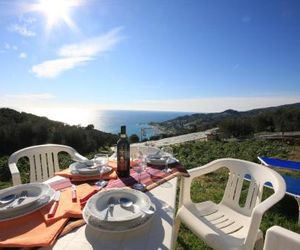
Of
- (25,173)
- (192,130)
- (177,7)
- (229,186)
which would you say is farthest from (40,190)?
(192,130)

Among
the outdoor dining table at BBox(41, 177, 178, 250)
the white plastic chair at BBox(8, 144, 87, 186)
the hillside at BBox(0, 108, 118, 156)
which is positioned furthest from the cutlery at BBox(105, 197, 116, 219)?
the hillside at BBox(0, 108, 118, 156)

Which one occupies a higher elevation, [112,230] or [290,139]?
[112,230]

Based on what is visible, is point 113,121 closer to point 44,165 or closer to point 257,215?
point 44,165

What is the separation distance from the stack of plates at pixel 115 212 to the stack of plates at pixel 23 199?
278 mm

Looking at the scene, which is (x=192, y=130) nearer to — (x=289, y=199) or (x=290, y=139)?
(x=290, y=139)

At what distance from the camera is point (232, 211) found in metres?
1.96

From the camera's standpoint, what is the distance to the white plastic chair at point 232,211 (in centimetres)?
144

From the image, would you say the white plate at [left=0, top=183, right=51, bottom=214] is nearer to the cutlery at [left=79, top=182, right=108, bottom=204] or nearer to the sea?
the cutlery at [left=79, top=182, right=108, bottom=204]

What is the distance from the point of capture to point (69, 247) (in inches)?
32.4

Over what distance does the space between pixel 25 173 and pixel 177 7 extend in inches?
174

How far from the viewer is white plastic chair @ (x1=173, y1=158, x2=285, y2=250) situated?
4.71 ft

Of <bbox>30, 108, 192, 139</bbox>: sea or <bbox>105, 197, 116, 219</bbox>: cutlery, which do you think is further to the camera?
<bbox>30, 108, 192, 139</bbox>: sea

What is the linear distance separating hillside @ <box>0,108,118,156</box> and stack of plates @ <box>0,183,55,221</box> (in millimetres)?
5428

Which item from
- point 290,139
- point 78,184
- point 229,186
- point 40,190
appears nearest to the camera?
point 40,190
